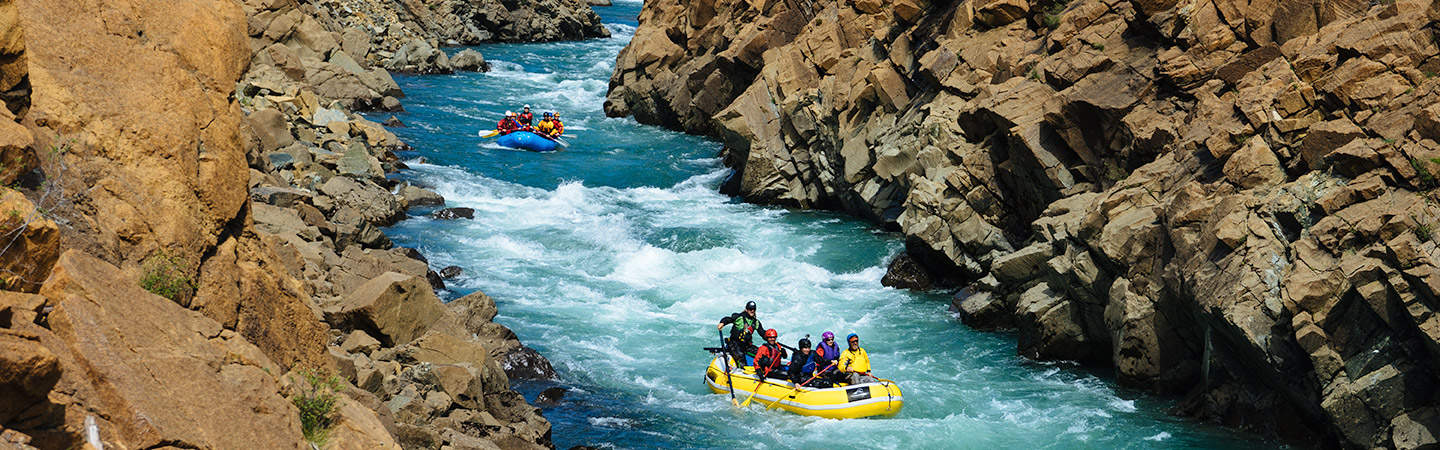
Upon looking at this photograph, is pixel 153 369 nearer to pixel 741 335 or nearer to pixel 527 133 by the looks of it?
pixel 741 335

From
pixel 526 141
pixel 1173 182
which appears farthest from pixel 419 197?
pixel 1173 182

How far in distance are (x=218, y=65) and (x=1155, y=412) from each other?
12.9 meters

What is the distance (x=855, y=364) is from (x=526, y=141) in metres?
19.6

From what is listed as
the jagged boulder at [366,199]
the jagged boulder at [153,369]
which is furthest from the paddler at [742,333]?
the jagged boulder at [153,369]

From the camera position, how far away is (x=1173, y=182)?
1819 cm

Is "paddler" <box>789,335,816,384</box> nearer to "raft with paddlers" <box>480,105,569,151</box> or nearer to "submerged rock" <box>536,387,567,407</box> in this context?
"submerged rock" <box>536,387,567,407</box>

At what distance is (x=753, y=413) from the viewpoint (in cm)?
1764

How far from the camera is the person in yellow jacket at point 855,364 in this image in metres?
17.5

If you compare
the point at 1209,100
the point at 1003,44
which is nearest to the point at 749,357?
the point at 1209,100

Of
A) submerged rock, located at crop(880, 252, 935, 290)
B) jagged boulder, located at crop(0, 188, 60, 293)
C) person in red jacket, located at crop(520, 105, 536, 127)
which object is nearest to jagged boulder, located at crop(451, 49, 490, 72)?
person in red jacket, located at crop(520, 105, 536, 127)

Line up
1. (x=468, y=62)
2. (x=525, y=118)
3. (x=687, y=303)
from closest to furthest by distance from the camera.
Answer: (x=687, y=303)
(x=525, y=118)
(x=468, y=62)

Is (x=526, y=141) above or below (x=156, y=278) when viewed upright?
below

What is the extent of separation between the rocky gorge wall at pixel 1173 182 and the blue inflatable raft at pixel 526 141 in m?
7.69

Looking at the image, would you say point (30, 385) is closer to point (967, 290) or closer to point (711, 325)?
point (711, 325)
